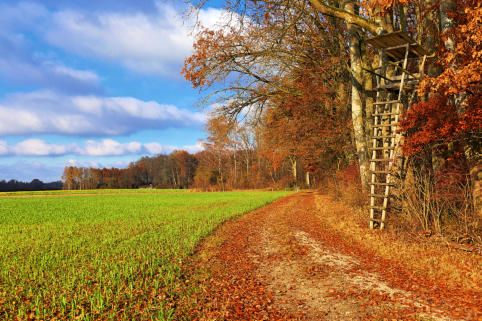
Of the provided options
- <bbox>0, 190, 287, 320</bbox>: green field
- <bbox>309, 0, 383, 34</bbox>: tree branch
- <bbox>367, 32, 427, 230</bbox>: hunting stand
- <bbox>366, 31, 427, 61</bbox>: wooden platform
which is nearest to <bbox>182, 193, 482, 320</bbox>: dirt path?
<bbox>0, 190, 287, 320</bbox>: green field

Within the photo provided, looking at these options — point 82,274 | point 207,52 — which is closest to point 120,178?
point 207,52

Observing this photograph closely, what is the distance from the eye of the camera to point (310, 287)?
564 centimetres

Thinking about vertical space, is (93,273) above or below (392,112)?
below

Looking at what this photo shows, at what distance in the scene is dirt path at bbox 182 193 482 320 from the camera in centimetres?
457

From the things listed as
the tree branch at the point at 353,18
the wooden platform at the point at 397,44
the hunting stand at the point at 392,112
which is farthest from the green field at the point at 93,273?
the tree branch at the point at 353,18

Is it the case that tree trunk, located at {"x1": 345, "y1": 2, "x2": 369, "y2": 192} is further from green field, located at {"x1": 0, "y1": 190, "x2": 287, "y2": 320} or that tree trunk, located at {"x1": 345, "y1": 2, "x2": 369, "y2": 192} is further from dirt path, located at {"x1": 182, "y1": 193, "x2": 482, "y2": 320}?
green field, located at {"x1": 0, "y1": 190, "x2": 287, "y2": 320}

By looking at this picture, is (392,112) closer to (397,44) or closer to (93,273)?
(397,44)

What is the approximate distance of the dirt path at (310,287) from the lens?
4.57 m

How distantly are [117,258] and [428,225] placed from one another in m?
8.64

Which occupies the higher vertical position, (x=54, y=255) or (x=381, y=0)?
(x=381, y=0)

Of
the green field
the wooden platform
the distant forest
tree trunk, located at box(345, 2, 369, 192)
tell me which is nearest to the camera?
the green field

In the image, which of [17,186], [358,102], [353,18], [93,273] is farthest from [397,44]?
[17,186]

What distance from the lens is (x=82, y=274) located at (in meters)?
6.26

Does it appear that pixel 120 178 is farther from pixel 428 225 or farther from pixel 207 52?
pixel 428 225
